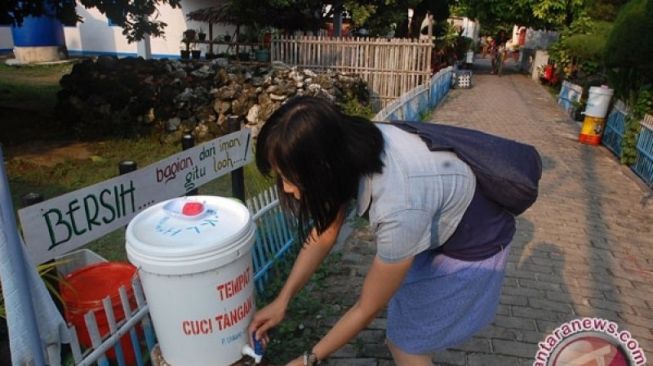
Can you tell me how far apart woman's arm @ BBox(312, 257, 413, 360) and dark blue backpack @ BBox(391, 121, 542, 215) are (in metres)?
0.38

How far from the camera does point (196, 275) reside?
1402 millimetres

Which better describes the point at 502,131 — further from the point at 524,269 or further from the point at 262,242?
the point at 262,242

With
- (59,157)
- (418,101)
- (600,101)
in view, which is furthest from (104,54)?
(600,101)

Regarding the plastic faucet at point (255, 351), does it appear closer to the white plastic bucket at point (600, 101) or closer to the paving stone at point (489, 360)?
the paving stone at point (489, 360)

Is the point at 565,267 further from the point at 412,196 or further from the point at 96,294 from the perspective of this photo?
the point at 96,294

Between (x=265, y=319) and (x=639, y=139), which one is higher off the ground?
(x=265, y=319)

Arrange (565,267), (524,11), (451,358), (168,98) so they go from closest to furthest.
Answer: (451,358) < (565,267) < (168,98) < (524,11)

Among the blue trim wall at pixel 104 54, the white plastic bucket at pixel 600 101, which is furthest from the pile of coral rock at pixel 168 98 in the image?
the blue trim wall at pixel 104 54

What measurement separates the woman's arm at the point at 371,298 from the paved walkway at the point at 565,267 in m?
1.26

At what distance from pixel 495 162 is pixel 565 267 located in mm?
2958

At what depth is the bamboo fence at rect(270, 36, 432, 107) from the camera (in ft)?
37.2

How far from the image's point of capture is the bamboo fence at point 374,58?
11352 millimetres

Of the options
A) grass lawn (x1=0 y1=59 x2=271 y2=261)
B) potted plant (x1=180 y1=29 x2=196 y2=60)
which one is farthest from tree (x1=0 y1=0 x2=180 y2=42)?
potted plant (x1=180 y1=29 x2=196 y2=60)

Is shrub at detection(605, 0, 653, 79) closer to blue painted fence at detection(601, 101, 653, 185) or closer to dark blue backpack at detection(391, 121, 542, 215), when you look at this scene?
blue painted fence at detection(601, 101, 653, 185)
